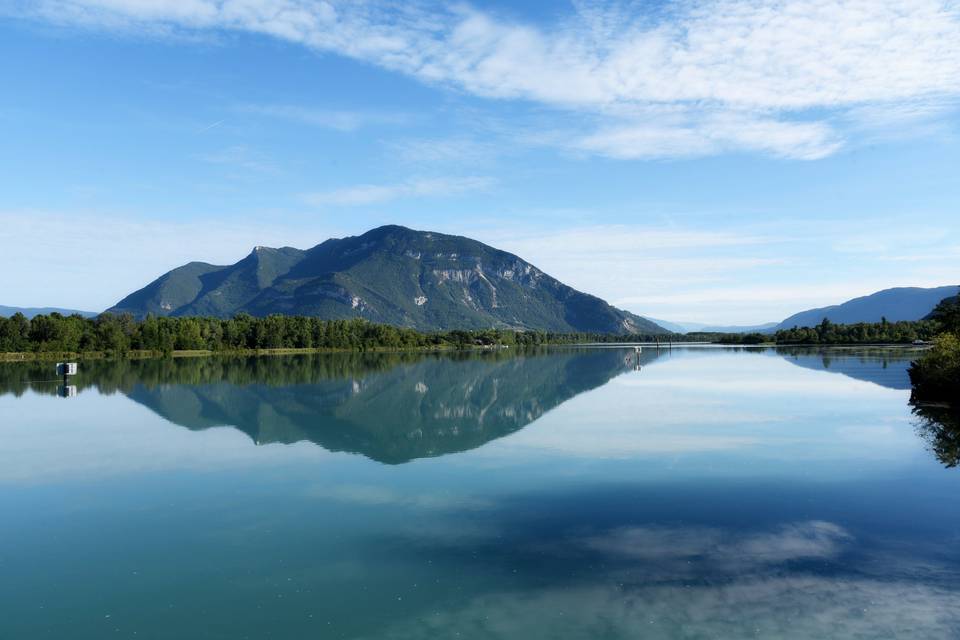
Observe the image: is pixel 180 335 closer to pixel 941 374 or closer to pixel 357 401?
pixel 357 401

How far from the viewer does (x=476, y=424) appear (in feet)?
129

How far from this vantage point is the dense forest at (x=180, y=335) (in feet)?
389

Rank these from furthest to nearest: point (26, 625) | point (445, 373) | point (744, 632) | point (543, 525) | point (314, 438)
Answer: point (445, 373), point (314, 438), point (543, 525), point (26, 625), point (744, 632)

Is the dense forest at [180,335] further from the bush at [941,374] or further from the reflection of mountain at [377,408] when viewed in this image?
the bush at [941,374]

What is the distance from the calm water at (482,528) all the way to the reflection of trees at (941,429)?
0.49 meters

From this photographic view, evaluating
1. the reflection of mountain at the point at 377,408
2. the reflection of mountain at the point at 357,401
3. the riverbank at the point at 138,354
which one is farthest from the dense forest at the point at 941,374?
the riverbank at the point at 138,354

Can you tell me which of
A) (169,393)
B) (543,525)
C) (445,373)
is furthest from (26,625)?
(445,373)

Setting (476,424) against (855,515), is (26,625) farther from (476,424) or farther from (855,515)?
(476,424)

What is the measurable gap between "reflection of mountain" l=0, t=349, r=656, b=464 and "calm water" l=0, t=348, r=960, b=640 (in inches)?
23.9

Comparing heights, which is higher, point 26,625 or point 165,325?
point 165,325

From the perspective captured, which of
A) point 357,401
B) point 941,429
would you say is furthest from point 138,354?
point 941,429

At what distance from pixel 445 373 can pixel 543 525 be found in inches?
2677

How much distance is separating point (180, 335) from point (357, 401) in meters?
98.6

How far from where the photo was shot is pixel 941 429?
34406mm
